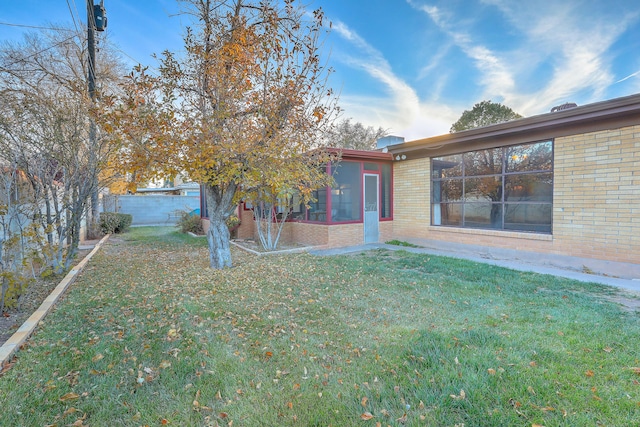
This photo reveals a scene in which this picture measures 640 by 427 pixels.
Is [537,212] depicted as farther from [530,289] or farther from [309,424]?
[309,424]

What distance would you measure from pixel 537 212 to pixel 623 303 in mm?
3518

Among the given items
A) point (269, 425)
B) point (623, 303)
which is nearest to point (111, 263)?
point (269, 425)

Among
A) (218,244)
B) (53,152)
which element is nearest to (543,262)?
(218,244)

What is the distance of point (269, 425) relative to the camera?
81.9 inches

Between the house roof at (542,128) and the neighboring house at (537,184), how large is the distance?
16 millimetres

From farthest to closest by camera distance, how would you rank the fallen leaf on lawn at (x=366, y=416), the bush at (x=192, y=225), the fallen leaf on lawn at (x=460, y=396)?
1. the bush at (x=192, y=225)
2. the fallen leaf on lawn at (x=460, y=396)
3. the fallen leaf on lawn at (x=366, y=416)

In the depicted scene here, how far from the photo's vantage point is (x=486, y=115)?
1955 cm

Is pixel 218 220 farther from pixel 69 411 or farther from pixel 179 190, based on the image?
pixel 179 190

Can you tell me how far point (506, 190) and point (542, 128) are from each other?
1652 millimetres

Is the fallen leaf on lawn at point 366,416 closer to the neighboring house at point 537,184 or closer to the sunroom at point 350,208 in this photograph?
the neighboring house at point 537,184

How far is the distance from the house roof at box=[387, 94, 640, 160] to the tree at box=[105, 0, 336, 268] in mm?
4118

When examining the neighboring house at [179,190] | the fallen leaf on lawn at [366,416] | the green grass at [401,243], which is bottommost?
the fallen leaf on lawn at [366,416]

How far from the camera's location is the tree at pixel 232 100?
5.38 metres

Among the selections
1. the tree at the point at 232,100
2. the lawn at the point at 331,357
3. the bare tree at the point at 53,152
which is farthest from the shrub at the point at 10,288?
the tree at the point at 232,100
